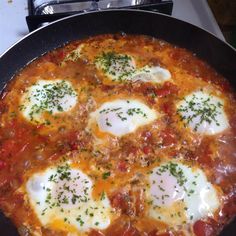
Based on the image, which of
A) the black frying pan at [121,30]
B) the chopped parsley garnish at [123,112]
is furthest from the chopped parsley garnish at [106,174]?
the black frying pan at [121,30]

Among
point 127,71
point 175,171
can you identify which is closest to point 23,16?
point 127,71

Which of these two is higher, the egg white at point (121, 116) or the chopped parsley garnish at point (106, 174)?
the egg white at point (121, 116)

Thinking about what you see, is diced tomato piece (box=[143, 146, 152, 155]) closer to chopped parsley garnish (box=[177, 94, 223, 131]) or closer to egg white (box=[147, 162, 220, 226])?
egg white (box=[147, 162, 220, 226])

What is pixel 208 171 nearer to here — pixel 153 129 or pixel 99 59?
pixel 153 129

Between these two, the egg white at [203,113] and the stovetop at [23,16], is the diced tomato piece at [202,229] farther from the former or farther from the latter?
the stovetop at [23,16]

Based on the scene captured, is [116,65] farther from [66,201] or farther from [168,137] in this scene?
[66,201]
